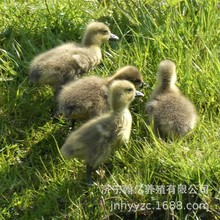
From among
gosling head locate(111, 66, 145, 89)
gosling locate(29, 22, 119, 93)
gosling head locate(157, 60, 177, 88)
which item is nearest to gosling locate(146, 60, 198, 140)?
gosling head locate(157, 60, 177, 88)

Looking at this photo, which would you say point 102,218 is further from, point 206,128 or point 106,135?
point 206,128

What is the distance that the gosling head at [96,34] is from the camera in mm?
5324

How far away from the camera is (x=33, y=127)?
16.5 feet

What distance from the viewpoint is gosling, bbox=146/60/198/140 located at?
455 centimetres

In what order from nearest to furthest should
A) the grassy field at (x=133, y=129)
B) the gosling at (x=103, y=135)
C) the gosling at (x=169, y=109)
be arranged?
the grassy field at (x=133, y=129), the gosling at (x=103, y=135), the gosling at (x=169, y=109)

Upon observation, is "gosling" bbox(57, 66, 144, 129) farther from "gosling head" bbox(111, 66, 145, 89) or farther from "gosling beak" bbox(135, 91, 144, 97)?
"gosling beak" bbox(135, 91, 144, 97)

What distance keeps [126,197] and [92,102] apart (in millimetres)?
702

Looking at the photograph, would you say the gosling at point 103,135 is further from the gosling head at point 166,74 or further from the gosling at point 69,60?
the gosling at point 69,60

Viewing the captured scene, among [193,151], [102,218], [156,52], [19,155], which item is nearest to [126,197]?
[102,218]

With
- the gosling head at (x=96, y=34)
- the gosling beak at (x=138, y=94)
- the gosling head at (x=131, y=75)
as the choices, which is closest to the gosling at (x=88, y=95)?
the gosling head at (x=131, y=75)

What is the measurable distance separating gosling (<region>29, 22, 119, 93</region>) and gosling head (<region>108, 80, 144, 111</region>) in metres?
0.54

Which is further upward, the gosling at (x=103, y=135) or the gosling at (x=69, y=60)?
the gosling at (x=69, y=60)

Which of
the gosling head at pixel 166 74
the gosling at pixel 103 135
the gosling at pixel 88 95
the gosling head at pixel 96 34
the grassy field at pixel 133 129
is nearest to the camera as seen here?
the grassy field at pixel 133 129

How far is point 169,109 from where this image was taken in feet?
15.1
